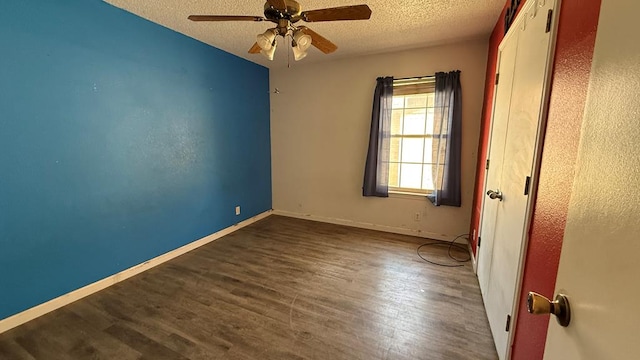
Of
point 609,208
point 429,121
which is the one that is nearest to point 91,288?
Answer: point 609,208

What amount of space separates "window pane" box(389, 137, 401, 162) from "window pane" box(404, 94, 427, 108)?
1.58ft

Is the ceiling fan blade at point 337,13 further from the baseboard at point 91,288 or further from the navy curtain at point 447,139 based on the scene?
the baseboard at point 91,288

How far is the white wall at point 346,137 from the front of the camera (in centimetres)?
321

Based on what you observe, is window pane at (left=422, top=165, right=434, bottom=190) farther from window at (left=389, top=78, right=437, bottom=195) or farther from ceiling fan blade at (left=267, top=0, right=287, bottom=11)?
ceiling fan blade at (left=267, top=0, right=287, bottom=11)

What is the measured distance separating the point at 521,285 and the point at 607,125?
1183mm

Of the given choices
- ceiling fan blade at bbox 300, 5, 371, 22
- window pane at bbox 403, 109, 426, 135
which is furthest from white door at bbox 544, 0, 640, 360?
window pane at bbox 403, 109, 426, 135

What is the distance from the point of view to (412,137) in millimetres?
3578

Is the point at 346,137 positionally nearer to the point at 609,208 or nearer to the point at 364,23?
the point at 364,23

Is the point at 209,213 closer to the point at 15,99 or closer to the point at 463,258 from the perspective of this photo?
the point at 15,99

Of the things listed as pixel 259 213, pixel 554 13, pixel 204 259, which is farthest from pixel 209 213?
pixel 554 13

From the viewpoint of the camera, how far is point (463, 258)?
2986 mm

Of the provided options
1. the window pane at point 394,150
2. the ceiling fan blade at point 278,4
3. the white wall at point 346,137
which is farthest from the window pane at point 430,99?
the ceiling fan blade at point 278,4

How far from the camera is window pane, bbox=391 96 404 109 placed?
141 inches

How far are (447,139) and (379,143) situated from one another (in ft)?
2.76
